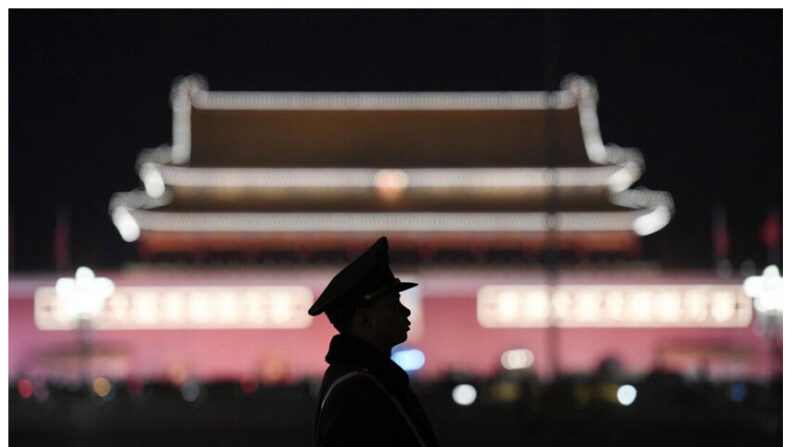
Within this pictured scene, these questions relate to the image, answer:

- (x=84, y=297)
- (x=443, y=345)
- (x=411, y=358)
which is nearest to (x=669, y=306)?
(x=443, y=345)

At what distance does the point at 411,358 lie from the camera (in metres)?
21.2

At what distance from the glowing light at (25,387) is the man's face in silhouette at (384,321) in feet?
51.7

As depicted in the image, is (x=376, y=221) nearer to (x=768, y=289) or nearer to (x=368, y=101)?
(x=368, y=101)

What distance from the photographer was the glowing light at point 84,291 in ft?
56.7

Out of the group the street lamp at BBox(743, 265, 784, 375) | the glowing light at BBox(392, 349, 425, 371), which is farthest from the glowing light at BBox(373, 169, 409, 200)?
the street lamp at BBox(743, 265, 784, 375)

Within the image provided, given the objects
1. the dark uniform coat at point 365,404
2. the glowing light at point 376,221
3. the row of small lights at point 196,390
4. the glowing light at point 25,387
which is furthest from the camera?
the glowing light at point 376,221

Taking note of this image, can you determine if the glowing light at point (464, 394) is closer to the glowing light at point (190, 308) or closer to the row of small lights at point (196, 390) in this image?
the row of small lights at point (196, 390)

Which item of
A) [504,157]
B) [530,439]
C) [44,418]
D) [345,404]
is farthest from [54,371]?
[345,404]

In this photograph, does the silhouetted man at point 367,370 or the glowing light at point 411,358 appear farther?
the glowing light at point 411,358

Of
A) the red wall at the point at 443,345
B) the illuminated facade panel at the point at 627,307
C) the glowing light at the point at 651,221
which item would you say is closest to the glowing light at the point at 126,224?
the red wall at the point at 443,345

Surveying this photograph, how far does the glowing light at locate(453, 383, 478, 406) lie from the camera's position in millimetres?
16719

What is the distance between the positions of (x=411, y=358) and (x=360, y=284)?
60.5ft

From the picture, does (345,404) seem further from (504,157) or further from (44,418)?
(504,157)

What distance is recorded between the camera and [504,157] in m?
23.3
